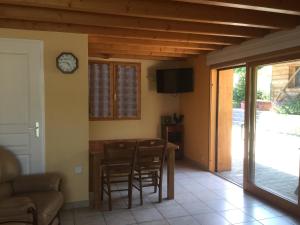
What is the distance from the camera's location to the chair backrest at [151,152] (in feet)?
11.8

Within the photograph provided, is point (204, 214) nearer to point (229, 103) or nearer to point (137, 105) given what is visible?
point (229, 103)

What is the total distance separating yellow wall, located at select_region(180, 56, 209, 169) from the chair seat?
3.31 m

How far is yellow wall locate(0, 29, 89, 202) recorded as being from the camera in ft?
11.3

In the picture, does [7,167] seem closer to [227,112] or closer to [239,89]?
[227,112]

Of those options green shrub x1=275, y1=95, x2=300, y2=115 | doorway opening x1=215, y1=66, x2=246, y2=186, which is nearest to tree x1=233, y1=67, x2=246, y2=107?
doorway opening x1=215, y1=66, x2=246, y2=186

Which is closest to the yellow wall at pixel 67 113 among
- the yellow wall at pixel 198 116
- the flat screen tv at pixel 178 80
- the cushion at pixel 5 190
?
the cushion at pixel 5 190

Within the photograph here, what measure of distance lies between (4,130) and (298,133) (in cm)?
367

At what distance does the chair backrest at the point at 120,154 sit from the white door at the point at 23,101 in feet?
2.78

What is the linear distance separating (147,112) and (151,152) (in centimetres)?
266

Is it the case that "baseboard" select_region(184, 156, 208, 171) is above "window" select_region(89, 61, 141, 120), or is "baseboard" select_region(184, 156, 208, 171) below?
below

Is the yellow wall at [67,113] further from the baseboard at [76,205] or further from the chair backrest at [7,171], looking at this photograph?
the chair backrest at [7,171]

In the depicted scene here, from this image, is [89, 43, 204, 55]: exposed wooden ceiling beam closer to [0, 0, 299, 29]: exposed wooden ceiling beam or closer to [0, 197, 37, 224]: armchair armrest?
[0, 0, 299, 29]: exposed wooden ceiling beam

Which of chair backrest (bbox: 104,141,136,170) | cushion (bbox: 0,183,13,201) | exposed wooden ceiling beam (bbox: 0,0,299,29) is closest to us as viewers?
exposed wooden ceiling beam (bbox: 0,0,299,29)

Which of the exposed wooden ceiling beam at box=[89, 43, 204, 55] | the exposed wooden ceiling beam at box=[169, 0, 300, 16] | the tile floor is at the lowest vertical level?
the tile floor
